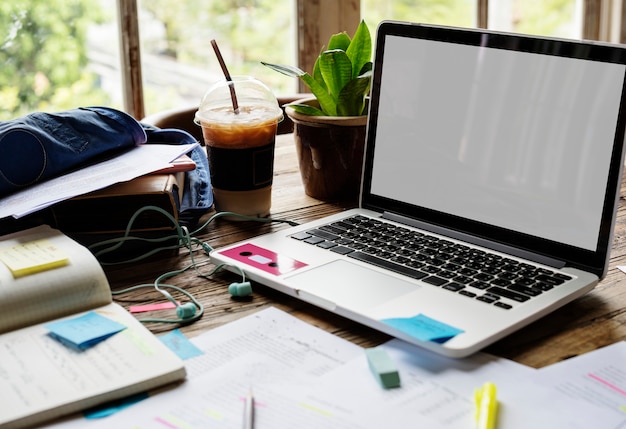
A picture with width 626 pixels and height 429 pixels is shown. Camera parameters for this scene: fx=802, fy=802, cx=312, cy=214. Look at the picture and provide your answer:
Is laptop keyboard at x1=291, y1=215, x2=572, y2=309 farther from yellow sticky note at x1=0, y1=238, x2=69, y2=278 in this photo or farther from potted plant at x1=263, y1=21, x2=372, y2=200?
yellow sticky note at x1=0, y1=238, x2=69, y2=278

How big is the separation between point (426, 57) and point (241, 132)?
0.28 m

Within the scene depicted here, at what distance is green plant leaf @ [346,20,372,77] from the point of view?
122cm

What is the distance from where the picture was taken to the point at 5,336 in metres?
0.81

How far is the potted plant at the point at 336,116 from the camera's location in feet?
3.95

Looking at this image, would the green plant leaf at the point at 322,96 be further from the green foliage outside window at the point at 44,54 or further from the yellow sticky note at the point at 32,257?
the green foliage outside window at the point at 44,54

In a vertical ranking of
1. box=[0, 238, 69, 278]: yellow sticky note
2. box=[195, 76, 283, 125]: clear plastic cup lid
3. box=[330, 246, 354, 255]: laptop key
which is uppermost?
box=[195, 76, 283, 125]: clear plastic cup lid

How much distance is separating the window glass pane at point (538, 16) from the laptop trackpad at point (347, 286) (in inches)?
83.3

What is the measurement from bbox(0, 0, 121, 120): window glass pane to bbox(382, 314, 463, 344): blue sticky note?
1.55m

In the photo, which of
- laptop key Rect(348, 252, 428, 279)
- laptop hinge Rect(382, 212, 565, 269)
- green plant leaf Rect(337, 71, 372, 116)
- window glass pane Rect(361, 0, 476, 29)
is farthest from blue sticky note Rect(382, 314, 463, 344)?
window glass pane Rect(361, 0, 476, 29)

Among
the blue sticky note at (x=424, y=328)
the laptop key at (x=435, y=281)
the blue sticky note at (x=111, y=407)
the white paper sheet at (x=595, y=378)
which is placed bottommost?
the white paper sheet at (x=595, y=378)

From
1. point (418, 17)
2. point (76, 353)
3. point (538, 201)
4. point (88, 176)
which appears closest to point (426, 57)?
point (538, 201)

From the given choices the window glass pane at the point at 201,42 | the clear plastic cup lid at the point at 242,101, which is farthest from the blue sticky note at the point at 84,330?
the window glass pane at the point at 201,42

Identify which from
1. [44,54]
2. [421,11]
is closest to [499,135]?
[44,54]

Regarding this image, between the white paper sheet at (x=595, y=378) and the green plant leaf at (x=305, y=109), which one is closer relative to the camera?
the white paper sheet at (x=595, y=378)
